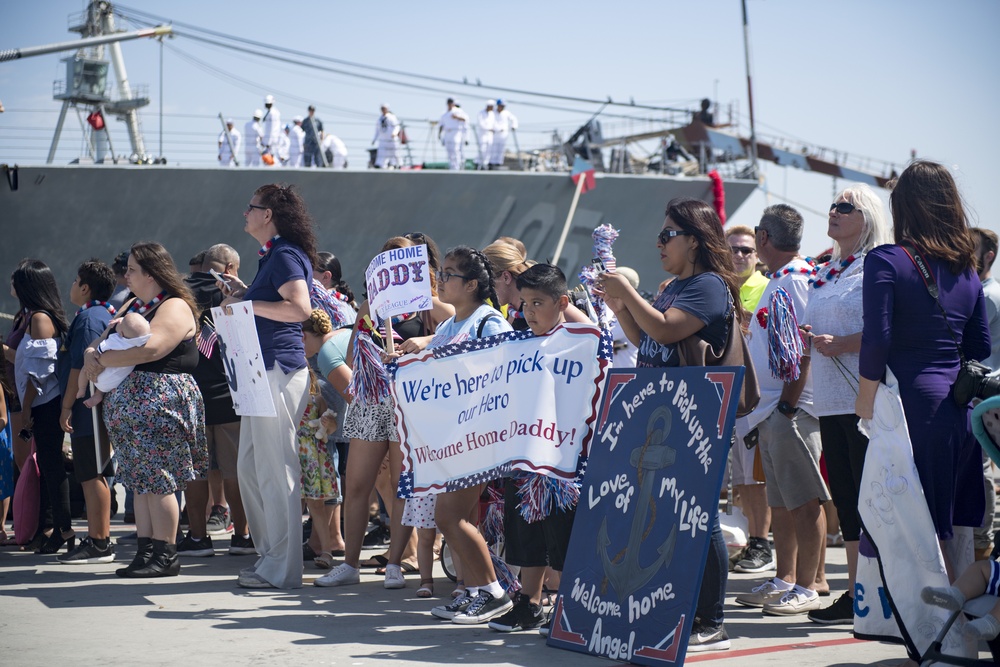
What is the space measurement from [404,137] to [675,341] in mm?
21917

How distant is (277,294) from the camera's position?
5.69m

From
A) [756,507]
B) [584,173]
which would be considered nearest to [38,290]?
[756,507]

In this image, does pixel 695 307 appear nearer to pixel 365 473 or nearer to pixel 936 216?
pixel 936 216

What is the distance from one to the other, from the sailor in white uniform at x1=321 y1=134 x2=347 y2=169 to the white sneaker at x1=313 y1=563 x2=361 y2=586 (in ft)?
65.2

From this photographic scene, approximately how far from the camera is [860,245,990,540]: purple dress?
3.74 metres

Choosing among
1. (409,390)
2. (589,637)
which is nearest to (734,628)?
(589,637)

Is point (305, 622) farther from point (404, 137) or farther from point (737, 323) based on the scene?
point (404, 137)

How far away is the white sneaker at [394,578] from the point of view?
5.76 metres

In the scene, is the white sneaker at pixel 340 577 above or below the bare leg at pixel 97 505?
below

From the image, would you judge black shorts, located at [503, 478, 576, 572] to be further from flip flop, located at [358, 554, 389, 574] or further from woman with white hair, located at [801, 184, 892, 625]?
flip flop, located at [358, 554, 389, 574]

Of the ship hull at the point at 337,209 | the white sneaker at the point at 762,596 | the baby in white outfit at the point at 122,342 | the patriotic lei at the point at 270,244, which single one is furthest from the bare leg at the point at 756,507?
the ship hull at the point at 337,209

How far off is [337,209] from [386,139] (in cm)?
212

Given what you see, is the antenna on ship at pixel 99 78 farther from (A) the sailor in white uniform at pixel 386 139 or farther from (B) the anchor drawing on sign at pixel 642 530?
(B) the anchor drawing on sign at pixel 642 530

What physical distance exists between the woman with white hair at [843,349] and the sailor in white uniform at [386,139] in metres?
20.9
